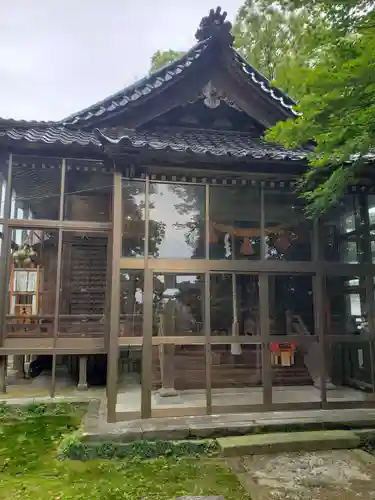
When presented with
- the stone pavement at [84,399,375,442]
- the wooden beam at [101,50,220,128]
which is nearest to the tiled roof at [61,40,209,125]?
the wooden beam at [101,50,220,128]

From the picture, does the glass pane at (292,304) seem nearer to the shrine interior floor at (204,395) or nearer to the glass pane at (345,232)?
the glass pane at (345,232)

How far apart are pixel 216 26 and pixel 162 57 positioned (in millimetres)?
9468

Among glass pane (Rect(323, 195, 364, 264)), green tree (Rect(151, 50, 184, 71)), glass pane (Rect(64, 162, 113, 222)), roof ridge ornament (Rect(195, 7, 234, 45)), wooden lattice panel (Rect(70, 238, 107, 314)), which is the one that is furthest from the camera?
green tree (Rect(151, 50, 184, 71))

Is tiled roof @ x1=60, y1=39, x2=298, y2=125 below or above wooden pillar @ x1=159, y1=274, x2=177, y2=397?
above

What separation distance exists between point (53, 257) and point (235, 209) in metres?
4.28

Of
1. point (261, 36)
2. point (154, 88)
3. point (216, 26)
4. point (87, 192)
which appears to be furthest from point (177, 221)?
point (261, 36)

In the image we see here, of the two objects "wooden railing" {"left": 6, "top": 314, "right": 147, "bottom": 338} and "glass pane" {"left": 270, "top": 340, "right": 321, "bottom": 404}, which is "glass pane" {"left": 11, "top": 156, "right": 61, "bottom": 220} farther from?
"glass pane" {"left": 270, "top": 340, "right": 321, "bottom": 404}

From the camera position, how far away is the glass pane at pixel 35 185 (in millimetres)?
6984

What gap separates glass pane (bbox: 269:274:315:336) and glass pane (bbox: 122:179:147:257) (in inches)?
79.9

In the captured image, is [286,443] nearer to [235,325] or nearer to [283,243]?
[235,325]

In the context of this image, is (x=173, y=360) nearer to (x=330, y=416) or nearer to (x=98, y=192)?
(x=330, y=416)

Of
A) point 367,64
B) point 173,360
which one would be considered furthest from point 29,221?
point 367,64

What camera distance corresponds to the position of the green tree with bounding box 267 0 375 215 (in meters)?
3.48

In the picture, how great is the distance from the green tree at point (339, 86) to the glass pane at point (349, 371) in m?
3.19
